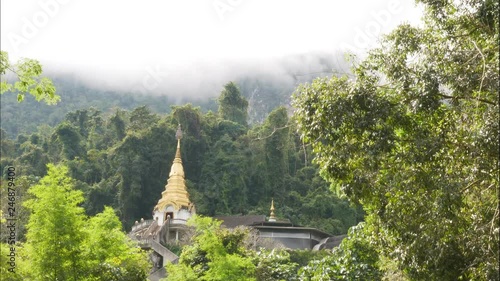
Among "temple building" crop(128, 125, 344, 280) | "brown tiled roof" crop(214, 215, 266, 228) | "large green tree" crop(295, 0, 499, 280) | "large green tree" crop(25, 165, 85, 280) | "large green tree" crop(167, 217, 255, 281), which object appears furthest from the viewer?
"brown tiled roof" crop(214, 215, 266, 228)

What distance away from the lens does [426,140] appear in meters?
9.14

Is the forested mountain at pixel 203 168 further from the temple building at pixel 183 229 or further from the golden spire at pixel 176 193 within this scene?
the temple building at pixel 183 229

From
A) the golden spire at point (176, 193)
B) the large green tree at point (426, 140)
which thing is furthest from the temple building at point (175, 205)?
the large green tree at point (426, 140)

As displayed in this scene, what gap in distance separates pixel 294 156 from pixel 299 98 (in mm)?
42681

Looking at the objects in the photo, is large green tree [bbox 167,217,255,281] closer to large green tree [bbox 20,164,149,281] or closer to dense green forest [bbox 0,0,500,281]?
dense green forest [bbox 0,0,500,281]

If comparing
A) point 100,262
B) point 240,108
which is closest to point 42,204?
point 100,262

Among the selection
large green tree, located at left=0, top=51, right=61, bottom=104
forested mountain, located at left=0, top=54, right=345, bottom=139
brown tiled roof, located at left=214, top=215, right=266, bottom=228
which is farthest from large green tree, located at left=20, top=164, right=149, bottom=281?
forested mountain, located at left=0, top=54, right=345, bottom=139

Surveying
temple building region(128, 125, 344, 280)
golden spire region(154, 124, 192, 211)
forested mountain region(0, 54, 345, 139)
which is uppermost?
forested mountain region(0, 54, 345, 139)

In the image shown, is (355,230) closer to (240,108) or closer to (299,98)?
(299,98)

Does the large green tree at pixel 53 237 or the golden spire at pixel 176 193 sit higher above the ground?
the golden spire at pixel 176 193

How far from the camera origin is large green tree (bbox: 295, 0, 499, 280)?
8719mm

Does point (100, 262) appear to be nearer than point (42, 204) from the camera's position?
No

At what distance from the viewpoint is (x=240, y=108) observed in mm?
60625

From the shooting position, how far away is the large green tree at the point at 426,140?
28.6ft
